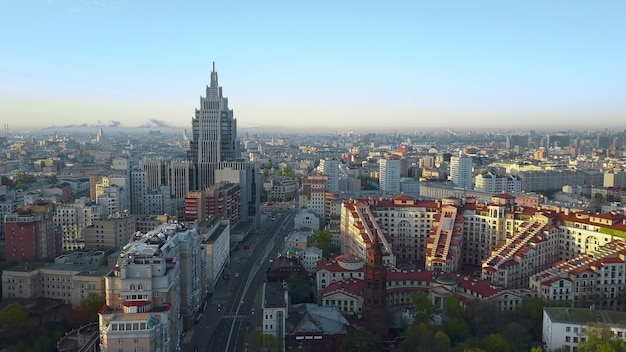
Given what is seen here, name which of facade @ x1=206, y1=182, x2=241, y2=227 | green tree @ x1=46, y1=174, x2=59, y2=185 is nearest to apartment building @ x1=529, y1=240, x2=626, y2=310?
facade @ x1=206, y1=182, x2=241, y2=227

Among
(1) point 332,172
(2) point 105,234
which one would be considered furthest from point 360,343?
(1) point 332,172

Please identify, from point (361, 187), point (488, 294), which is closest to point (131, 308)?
point (488, 294)

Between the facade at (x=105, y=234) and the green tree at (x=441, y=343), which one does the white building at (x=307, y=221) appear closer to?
the facade at (x=105, y=234)

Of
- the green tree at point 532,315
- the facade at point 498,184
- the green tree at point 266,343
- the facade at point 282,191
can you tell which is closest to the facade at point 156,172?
the facade at point 282,191

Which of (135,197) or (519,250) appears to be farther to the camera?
(135,197)

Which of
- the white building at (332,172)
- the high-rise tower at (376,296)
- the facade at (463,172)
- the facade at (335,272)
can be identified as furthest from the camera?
the facade at (463,172)

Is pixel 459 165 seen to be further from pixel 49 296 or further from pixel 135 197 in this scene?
pixel 49 296
